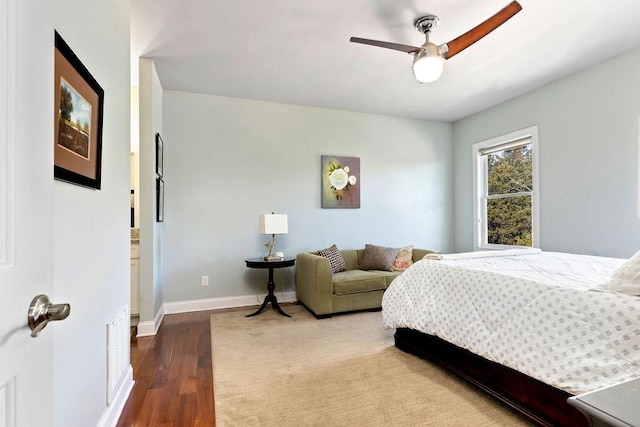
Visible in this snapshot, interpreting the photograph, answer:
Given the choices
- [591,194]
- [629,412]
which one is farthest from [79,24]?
[591,194]

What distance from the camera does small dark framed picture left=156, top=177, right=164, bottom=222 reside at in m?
3.35

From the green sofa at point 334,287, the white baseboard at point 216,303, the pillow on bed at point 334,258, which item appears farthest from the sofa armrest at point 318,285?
the white baseboard at point 216,303

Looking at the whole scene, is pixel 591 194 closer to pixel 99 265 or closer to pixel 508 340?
pixel 508 340

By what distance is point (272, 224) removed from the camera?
11.9 ft

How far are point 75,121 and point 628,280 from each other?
238 centimetres

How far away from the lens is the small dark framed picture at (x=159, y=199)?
11.0 ft

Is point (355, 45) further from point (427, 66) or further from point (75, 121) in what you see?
point (75, 121)

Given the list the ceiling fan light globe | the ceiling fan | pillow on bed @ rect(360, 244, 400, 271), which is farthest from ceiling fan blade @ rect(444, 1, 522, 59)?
pillow on bed @ rect(360, 244, 400, 271)

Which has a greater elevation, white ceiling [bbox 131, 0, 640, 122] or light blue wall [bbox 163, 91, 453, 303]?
white ceiling [bbox 131, 0, 640, 122]

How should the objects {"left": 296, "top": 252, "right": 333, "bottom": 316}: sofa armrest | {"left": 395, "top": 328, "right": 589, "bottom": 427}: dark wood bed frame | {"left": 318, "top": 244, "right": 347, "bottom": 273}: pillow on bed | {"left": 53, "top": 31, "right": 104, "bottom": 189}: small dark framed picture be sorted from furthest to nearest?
{"left": 318, "top": 244, "right": 347, "bottom": 273}: pillow on bed
{"left": 296, "top": 252, "right": 333, "bottom": 316}: sofa armrest
{"left": 395, "top": 328, "right": 589, "bottom": 427}: dark wood bed frame
{"left": 53, "top": 31, "right": 104, "bottom": 189}: small dark framed picture

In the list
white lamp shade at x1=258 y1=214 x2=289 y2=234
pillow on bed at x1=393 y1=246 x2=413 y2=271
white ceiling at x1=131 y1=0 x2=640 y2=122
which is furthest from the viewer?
pillow on bed at x1=393 y1=246 x2=413 y2=271

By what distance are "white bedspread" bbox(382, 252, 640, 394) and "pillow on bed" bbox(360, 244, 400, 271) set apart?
1.37 meters

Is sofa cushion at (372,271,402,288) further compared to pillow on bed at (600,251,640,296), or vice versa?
sofa cushion at (372,271,402,288)

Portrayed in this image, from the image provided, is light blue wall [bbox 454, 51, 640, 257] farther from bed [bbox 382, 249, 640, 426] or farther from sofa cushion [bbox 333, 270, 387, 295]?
sofa cushion [bbox 333, 270, 387, 295]
